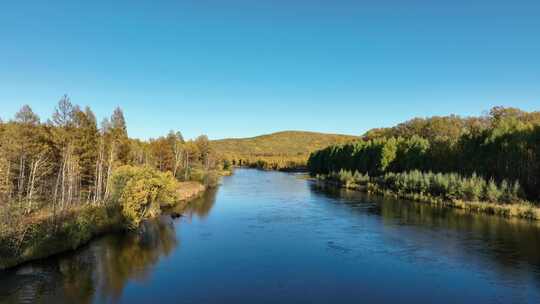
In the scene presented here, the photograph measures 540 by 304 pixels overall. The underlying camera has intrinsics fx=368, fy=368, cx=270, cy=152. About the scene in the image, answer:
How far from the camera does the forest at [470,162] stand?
45094 mm

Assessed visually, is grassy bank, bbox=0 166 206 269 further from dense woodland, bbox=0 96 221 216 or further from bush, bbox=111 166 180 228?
dense woodland, bbox=0 96 221 216

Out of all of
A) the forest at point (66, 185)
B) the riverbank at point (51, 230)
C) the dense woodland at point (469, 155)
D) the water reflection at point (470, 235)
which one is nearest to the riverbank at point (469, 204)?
the water reflection at point (470, 235)

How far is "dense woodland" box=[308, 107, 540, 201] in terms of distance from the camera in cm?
4562

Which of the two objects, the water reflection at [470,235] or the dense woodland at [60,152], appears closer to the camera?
the water reflection at [470,235]

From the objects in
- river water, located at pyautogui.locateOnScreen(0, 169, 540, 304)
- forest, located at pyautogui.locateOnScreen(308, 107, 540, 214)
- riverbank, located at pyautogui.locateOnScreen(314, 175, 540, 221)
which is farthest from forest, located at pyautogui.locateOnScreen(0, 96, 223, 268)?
forest, located at pyautogui.locateOnScreen(308, 107, 540, 214)

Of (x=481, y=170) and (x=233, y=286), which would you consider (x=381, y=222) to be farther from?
(x=481, y=170)

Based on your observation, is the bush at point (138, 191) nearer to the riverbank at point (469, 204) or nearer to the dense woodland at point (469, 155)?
the riverbank at point (469, 204)

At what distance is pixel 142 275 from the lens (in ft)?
65.8

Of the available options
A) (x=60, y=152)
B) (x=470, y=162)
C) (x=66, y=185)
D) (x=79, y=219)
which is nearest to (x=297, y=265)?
(x=79, y=219)

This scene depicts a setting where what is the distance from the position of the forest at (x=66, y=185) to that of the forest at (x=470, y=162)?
3636 centimetres

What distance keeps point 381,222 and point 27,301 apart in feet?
94.0

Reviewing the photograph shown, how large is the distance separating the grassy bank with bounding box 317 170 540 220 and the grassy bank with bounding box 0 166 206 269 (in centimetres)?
3450

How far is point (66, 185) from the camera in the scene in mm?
35688

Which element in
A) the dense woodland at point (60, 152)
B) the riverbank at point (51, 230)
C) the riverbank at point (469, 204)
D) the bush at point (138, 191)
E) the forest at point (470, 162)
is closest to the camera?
the riverbank at point (51, 230)
